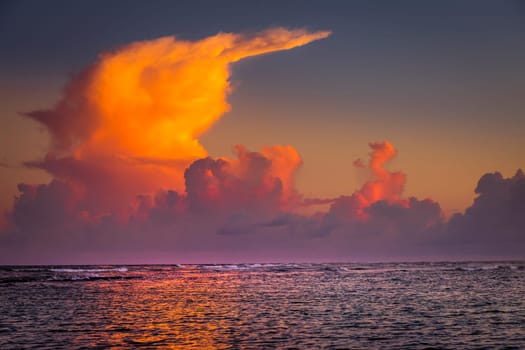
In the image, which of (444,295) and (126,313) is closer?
(126,313)

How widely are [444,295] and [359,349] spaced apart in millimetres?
33055

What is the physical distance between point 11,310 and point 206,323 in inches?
746

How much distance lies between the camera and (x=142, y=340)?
26.9m

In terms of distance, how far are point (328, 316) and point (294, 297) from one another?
15506 millimetres

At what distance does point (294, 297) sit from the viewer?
5169 centimetres

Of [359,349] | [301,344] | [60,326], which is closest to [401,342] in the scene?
[359,349]

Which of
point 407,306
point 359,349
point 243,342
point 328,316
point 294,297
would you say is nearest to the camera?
point 359,349

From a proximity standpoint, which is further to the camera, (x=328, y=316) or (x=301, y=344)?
(x=328, y=316)

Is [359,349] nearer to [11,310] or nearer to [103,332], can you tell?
[103,332]

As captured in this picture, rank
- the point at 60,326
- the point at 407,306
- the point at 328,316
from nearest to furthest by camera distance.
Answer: the point at 60,326
the point at 328,316
the point at 407,306

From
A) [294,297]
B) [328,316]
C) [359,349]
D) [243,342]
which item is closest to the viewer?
[359,349]

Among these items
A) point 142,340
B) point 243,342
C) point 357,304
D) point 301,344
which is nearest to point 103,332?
point 142,340

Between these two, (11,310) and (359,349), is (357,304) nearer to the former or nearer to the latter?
(359,349)

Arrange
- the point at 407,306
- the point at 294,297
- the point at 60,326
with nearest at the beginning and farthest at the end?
the point at 60,326 → the point at 407,306 → the point at 294,297
